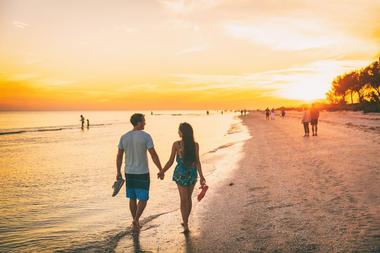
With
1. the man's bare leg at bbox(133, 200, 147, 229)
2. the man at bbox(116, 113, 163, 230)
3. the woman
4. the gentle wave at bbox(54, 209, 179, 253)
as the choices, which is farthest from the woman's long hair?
the gentle wave at bbox(54, 209, 179, 253)

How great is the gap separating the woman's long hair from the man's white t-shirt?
0.68m

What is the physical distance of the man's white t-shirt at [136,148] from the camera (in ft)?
22.7

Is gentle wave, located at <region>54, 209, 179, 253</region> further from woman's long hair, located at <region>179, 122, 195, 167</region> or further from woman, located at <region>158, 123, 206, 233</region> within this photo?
woman's long hair, located at <region>179, 122, 195, 167</region>

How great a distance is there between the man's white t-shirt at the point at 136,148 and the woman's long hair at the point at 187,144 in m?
0.68

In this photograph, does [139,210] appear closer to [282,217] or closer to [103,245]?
[103,245]

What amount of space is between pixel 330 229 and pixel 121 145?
163 inches

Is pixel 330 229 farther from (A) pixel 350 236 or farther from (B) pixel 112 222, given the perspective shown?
(B) pixel 112 222

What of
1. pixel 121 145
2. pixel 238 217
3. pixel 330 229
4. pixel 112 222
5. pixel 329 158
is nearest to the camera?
pixel 330 229

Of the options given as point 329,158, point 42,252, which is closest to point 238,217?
point 42,252

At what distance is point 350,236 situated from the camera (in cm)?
615

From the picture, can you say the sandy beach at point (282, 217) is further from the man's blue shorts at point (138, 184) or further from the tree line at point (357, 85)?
the tree line at point (357, 85)

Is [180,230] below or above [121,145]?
below

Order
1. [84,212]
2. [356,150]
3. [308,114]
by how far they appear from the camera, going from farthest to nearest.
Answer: [308,114]
[356,150]
[84,212]

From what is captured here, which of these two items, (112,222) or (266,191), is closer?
(112,222)
